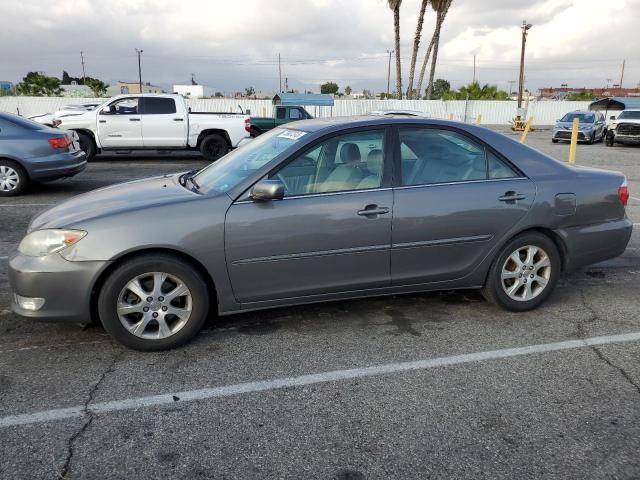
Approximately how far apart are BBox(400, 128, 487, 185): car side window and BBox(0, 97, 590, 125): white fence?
2696 centimetres

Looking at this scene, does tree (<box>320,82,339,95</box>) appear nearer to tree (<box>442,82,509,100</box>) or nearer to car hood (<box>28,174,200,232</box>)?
tree (<box>442,82,509,100</box>)

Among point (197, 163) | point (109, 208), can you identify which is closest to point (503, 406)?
point (109, 208)

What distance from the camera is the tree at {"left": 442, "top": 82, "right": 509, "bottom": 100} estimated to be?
4609cm

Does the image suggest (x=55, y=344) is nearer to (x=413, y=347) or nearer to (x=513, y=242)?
(x=413, y=347)

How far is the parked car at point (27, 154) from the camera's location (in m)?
8.99

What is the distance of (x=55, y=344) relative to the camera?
381 centimetres

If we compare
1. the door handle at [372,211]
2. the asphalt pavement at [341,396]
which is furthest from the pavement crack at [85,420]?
the door handle at [372,211]

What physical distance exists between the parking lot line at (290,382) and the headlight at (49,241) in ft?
3.42

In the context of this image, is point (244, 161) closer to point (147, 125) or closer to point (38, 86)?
point (147, 125)

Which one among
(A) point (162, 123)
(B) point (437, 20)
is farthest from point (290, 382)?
(B) point (437, 20)

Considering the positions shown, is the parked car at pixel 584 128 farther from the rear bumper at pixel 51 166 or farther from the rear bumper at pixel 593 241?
the rear bumper at pixel 593 241

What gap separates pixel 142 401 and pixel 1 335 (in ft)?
5.11

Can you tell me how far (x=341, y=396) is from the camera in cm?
317

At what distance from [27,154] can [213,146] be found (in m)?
6.49
